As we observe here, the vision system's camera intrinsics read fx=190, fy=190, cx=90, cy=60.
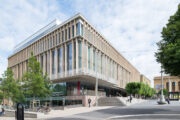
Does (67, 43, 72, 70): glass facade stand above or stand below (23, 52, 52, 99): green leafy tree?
above

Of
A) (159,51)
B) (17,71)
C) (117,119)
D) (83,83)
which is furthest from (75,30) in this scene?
(17,71)

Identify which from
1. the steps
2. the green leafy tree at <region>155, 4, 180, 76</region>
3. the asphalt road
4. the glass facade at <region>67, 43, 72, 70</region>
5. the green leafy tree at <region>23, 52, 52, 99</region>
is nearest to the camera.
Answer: the asphalt road

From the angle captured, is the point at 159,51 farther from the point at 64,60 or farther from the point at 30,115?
the point at 64,60

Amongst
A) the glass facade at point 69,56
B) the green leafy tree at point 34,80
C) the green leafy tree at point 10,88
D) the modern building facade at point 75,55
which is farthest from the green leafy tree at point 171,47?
the green leafy tree at point 10,88

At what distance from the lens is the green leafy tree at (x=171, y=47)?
17.7m

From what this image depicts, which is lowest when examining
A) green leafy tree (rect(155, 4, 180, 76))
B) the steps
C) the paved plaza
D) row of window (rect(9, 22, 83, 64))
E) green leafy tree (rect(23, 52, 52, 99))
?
the steps

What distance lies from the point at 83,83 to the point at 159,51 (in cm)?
2250

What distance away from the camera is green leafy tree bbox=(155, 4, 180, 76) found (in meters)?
17.7

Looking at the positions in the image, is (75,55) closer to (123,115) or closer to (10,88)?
(10,88)

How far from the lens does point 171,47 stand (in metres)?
18.1

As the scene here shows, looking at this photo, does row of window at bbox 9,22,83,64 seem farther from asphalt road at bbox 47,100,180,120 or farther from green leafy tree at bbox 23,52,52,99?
asphalt road at bbox 47,100,180,120

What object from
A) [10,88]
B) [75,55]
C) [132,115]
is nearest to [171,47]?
[132,115]

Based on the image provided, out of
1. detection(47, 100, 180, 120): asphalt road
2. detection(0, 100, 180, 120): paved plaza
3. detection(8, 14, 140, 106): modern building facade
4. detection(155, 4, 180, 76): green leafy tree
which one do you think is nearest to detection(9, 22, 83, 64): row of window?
detection(8, 14, 140, 106): modern building facade

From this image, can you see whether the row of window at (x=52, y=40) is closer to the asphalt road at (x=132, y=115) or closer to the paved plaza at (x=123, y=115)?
the paved plaza at (x=123, y=115)
